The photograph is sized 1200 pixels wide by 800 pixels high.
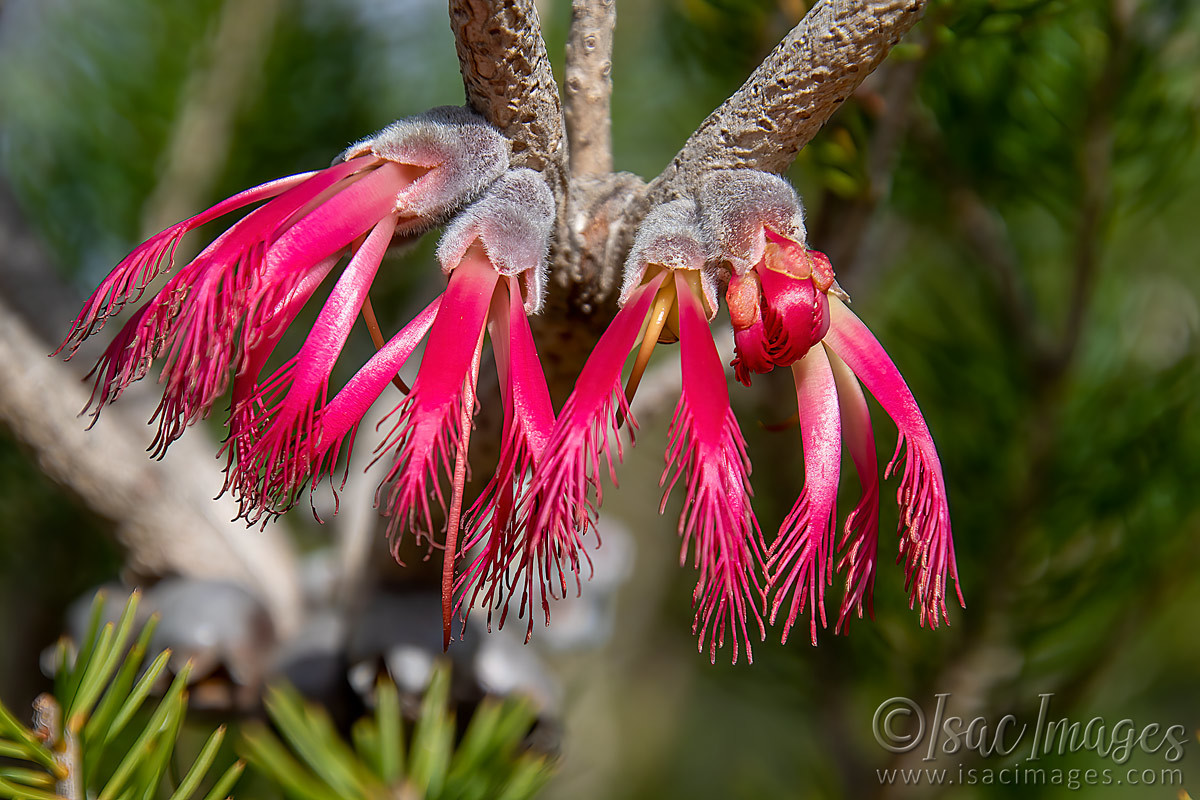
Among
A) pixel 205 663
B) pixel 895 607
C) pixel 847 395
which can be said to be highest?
pixel 847 395

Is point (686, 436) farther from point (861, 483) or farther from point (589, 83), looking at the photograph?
point (589, 83)

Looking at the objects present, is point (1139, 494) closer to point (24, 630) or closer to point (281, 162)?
point (281, 162)

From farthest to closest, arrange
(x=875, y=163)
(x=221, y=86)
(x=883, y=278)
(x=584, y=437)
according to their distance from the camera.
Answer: (x=883, y=278), (x=221, y=86), (x=875, y=163), (x=584, y=437)

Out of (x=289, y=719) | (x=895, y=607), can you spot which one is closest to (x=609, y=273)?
(x=289, y=719)

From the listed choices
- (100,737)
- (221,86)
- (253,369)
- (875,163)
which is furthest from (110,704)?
(221,86)

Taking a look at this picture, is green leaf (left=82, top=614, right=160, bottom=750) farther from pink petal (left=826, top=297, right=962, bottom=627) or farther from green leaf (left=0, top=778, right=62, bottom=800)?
pink petal (left=826, top=297, right=962, bottom=627)

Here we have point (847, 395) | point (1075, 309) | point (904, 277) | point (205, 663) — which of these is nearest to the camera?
point (847, 395)

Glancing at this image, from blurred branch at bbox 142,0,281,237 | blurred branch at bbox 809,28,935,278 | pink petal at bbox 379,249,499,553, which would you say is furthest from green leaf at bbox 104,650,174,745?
blurred branch at bbox 142,0,281,237

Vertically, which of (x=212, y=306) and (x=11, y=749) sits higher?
(x=212, y=306)
